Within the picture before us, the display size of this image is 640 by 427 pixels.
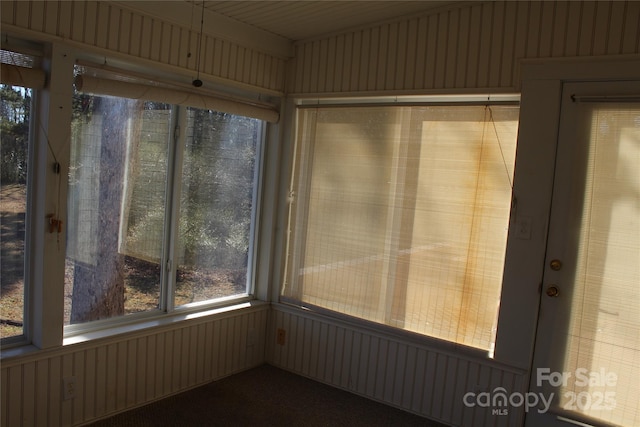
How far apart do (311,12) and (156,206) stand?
154 centimetres

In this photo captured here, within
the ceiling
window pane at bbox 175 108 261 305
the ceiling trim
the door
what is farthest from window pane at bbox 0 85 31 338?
the door

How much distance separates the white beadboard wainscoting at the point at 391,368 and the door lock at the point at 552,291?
0.47 metres

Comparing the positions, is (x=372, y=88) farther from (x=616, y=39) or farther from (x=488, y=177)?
(x=616, y=39)

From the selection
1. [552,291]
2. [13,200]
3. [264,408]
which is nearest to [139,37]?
[13,200]

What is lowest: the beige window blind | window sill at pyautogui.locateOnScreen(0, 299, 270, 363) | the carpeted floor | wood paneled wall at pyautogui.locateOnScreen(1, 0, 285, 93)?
the carpeted floor

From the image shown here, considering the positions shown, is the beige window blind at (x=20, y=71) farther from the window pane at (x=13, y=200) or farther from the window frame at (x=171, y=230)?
the window frame at (x=171, y=230)

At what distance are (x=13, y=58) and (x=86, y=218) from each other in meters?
0.87

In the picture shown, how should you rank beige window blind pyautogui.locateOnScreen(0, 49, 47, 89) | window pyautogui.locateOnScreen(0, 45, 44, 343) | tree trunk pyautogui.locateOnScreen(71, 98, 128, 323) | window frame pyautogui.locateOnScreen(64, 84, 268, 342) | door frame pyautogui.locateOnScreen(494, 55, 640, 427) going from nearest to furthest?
beige window blind pyautogui.locateOnScreen(0, 49, 47, 89) < window pyautogui.locateOnScreen(0, 45, 44, 343) < door frame pyautogui.locateOnScreen(494, 55, 640, 427) < tree trunk pyautogui.locateOnScreen(71, 98, 128, 323) < window frame pyautogui.locateOnScreen(64, 84, 268, 342)

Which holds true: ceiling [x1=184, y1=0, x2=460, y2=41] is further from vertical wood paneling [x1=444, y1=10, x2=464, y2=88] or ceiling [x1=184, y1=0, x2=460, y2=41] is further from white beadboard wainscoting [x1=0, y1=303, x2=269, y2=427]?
white beadboard wainscoting [x1=0, y1=303, x2=269, y2=427]

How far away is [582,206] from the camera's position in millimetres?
2633

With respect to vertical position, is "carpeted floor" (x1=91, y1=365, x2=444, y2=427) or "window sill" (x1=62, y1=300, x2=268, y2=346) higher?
"window sill" (x1=62, y1=300, x2=268, y2=346)

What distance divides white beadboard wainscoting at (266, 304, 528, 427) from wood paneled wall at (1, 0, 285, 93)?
1.73 m

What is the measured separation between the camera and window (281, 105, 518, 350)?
9.63ft

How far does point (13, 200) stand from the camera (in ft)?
8.13
